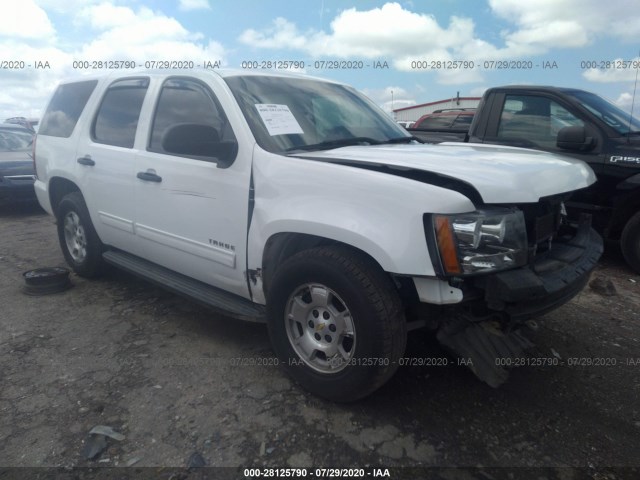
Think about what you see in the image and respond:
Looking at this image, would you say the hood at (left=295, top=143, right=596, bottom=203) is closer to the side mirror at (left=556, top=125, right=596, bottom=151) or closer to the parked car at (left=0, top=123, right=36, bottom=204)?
the side mirror at (left=556, top=125, right=596, bottom=151)

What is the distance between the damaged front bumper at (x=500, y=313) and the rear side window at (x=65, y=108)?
3.98m

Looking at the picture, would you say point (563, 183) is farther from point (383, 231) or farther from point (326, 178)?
point (326, 178)

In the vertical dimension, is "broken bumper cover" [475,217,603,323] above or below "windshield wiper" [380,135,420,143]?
below

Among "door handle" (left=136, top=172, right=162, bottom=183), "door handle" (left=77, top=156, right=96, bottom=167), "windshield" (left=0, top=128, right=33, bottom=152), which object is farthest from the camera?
"windshield" (left=0, top=128, right=33, bottom=152)

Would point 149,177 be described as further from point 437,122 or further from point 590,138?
point 437,122

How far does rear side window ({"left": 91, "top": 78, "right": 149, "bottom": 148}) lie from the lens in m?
3.74

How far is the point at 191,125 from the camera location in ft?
9.07

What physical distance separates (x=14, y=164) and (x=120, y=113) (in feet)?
18.6

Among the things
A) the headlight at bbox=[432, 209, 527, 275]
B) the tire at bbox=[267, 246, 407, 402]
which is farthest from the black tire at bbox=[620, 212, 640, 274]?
the tire at bbox=[267, 246, 407, 402]

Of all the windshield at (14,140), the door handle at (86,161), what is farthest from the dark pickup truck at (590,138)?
the windshield at (14,140)

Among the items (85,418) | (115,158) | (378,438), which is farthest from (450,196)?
(115,158)

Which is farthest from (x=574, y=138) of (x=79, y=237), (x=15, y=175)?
(x=15, y=175)

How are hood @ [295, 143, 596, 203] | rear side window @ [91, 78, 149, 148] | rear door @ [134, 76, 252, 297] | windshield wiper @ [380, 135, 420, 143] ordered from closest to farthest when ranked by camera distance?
hood @ [295, 143, 596, 203], rear door @ [134, 76, 252, 297], windshield wiper @ [380, 135, 420, 143], rear side window @ [91, 78, 149, 148]

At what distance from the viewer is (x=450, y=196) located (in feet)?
6.93
